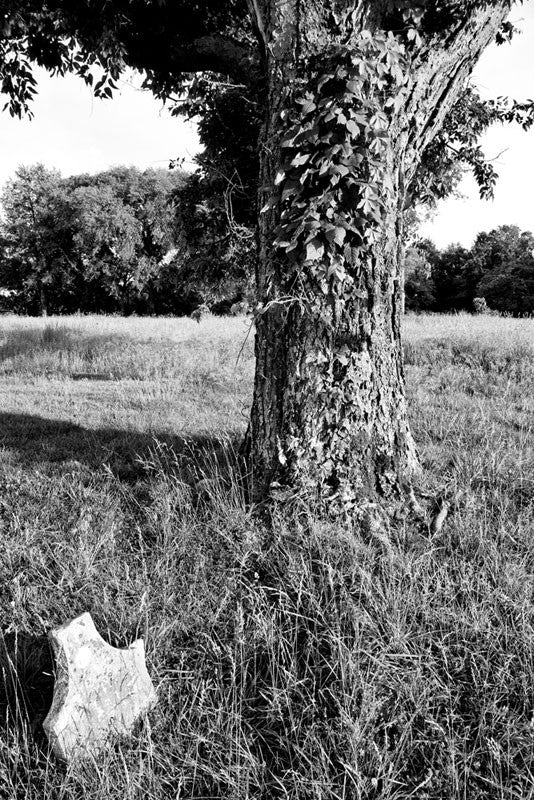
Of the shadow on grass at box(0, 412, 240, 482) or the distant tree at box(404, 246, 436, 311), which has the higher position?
the distant tree at box(404, 246, 436, 311)

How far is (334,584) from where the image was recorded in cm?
269

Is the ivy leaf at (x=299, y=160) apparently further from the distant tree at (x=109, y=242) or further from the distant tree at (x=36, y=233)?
the distant tree at (x=36, y=233)

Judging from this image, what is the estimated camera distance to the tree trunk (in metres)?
3.17

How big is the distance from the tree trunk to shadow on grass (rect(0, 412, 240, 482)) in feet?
3.68

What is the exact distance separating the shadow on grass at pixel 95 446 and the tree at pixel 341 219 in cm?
115

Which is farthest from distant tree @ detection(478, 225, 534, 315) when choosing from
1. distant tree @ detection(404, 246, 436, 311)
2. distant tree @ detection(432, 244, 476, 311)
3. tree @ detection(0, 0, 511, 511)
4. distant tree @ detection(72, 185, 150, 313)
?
tree @ detection(0, 0, 511, 511)

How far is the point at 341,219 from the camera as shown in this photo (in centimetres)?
317

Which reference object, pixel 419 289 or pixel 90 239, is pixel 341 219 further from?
pixel 419 289

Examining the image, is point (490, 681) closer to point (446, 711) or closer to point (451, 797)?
point (446, 711)

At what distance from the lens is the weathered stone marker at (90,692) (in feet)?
6.54

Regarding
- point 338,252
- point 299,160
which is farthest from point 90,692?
point 299,160

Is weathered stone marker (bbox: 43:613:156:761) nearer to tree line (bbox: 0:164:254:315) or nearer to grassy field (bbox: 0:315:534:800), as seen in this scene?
grassy field (bbox: 0:315:534:800)

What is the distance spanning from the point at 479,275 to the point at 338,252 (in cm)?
4740

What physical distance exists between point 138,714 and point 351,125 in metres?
3.19
